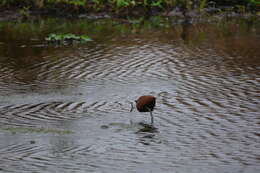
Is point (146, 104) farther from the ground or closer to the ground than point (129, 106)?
→ farther from the ground

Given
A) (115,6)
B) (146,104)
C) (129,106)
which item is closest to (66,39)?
Result: (115,6)

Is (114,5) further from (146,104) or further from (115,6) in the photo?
(146,104)

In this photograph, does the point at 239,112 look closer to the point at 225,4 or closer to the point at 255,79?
the point at 255,79

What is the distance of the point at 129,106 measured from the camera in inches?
452

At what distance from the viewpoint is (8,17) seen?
2859 cm

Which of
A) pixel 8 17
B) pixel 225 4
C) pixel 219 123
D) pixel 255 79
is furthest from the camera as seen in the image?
pixel 225 4

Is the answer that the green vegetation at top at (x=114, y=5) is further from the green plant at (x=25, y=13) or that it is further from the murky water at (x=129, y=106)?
the murky water at (x=129, y=106)

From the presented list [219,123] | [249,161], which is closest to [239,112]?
[219,123]

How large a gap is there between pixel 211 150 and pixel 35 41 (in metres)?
13.6

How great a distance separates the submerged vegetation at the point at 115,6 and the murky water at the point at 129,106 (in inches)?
355

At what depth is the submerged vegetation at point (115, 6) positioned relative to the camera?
1152 inches

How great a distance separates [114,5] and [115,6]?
139 mm

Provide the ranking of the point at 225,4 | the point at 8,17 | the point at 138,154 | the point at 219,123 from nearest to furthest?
the point at 138,154, the point at 219,123, the point at 8,17, the point at 225,4

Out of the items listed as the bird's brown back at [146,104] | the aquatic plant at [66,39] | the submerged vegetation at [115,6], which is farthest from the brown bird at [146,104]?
the submerged vegetation at [115,6]
